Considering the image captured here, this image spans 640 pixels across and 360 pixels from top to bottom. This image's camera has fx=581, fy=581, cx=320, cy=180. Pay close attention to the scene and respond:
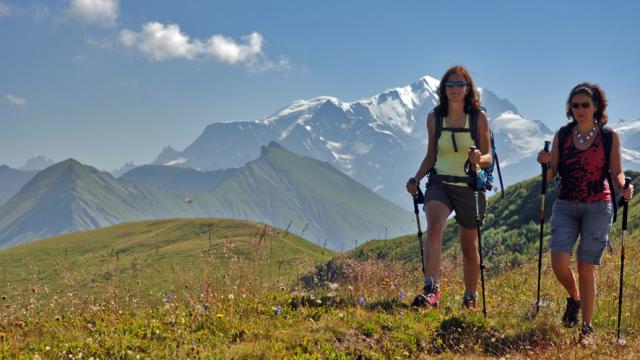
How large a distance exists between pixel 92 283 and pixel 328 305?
12.6 feet

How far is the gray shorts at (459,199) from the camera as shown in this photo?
25.5 ft

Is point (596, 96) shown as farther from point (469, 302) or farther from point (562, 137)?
point (469, 302)

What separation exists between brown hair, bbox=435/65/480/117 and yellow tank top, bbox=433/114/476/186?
0.21m

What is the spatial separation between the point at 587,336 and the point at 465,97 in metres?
3.36

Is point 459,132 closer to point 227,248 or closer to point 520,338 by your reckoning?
point 520,338

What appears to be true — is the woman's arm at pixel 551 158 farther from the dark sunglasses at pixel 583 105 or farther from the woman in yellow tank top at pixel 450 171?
the woman in yellow tank top at pixel 450 171

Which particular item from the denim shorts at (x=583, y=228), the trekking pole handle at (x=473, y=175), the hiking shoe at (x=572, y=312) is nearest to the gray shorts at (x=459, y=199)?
the trekking pole handle at (x=473, y=175)

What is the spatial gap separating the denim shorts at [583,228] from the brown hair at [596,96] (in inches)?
42.6

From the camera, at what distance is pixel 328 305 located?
7.93 meters

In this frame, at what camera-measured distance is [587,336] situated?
21.7 ft

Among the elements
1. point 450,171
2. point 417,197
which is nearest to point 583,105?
point 450,171

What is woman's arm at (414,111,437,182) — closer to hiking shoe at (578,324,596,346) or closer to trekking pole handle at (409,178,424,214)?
trekking pole handle at (409,178,424,214)

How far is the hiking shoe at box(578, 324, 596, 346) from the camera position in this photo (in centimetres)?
653

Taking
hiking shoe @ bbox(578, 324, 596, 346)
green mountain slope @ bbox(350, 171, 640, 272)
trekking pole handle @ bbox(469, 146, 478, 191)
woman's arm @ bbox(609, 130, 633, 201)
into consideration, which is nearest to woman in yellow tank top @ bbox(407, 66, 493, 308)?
trekking pole handle @ bbox(469, 146, 478, 191)
